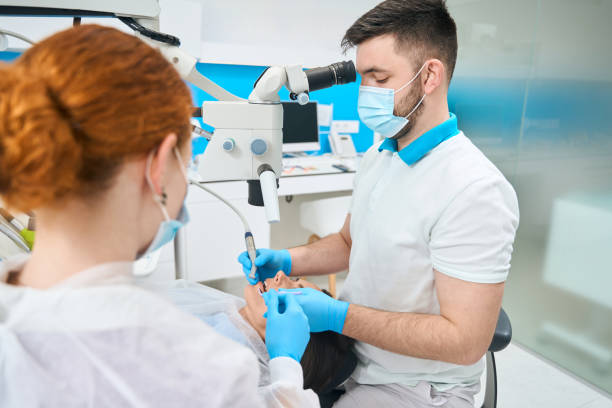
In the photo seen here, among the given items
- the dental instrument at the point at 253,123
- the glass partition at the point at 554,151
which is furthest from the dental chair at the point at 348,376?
the glass partition at the point at 554,151

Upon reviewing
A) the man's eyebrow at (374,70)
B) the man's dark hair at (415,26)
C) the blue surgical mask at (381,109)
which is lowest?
the blue surgical mask at (381,109)

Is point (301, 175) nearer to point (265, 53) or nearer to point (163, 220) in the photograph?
point (265, 53)

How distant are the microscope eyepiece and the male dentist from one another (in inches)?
9.1

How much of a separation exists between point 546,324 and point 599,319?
0.30 m

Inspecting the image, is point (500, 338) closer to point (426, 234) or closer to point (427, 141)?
point (426, 234)

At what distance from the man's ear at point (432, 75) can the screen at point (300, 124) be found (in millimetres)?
1955

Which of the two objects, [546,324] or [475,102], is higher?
[475,102]

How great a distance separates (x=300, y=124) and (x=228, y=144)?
224cm

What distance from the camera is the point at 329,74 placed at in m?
0.97

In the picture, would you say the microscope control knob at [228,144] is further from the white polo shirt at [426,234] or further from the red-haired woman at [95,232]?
the white polo shirt at [426,234]

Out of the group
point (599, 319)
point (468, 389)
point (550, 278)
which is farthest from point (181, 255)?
point (599, 319)

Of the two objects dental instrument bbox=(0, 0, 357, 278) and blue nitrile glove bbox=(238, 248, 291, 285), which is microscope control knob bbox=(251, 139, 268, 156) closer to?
dental instrument bbox=(0, 0, 357, 278)

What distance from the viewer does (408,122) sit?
1192 mm

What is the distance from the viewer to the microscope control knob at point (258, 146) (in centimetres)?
93
